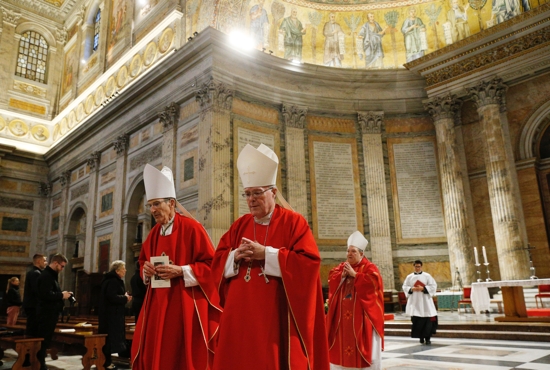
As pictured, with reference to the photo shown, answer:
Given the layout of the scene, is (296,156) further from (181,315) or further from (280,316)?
(280,316)

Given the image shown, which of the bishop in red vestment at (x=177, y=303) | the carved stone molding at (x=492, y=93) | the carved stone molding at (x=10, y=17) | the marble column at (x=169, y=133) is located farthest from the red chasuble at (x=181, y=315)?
the carved stone molding at (x=10, y=17)

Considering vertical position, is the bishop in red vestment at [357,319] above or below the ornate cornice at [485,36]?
below

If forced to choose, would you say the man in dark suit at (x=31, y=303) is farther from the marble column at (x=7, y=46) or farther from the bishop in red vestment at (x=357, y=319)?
the marble column at (x=7, y=46)

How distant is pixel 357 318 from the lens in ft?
17.2

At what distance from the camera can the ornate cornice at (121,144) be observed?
16.8 meters

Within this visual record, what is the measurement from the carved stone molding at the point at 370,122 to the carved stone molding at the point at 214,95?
185 inches

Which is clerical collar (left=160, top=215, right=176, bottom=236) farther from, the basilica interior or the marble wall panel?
the marble wall panel

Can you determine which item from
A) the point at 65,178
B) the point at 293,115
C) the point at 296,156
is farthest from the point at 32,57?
the point at 296,156

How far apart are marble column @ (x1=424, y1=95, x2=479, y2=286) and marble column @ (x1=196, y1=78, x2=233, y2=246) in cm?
665

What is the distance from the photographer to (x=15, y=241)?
2077cm

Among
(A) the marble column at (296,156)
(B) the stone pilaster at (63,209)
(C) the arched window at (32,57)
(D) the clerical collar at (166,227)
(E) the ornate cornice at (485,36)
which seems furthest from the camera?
(C) the arched window at (32,57)

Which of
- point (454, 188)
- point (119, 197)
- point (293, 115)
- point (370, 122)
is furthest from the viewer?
point (119, 197)

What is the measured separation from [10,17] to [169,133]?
45.2 feet

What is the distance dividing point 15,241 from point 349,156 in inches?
624
